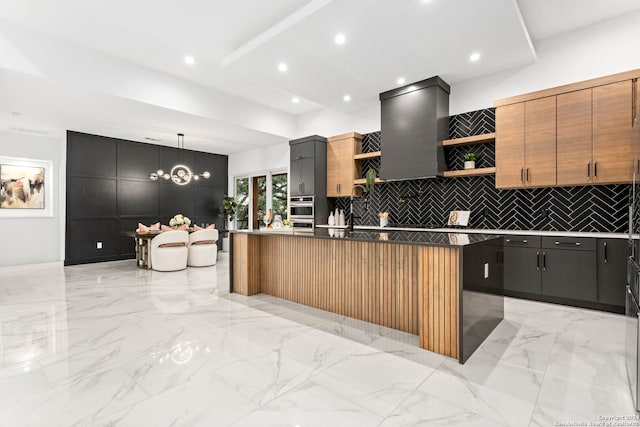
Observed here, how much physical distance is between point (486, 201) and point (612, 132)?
1627mm

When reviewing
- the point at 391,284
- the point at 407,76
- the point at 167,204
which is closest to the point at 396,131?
the point at 407,76

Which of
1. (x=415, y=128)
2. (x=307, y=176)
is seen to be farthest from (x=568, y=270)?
(x=307, y=176)

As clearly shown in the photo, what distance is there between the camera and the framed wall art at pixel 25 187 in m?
6.89

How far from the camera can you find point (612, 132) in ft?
12.2

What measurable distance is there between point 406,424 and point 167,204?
821cm

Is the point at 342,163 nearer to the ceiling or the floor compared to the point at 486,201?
nearer to the ceiling

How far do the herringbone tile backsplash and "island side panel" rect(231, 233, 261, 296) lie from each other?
269 cm

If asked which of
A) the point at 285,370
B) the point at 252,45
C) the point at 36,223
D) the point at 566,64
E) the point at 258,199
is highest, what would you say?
the point at 252,45

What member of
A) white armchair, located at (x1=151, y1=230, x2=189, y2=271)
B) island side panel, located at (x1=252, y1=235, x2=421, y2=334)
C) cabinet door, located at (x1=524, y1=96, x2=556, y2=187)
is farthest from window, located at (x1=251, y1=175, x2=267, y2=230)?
cabinet door, located at (x1=524, y1=96, x2=556, y2=187)

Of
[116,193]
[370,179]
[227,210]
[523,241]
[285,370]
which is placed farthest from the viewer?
[227,210]

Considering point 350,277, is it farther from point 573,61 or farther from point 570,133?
point 573,61

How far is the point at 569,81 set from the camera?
13.9 feet

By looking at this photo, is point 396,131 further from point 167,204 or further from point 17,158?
point 17,158

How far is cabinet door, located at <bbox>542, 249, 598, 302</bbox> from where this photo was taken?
369cm
